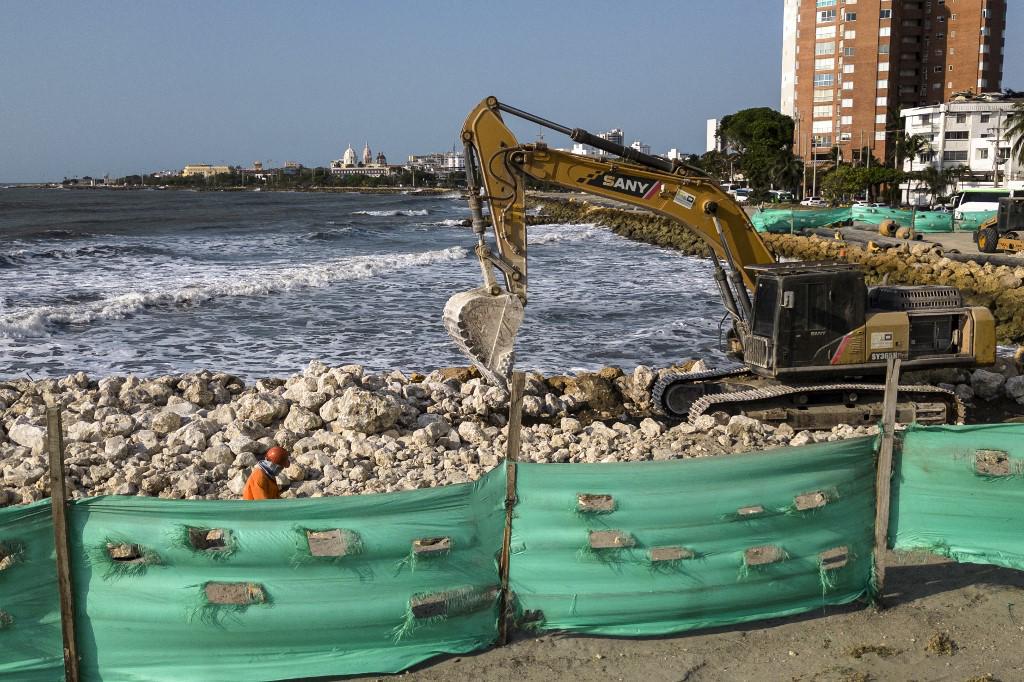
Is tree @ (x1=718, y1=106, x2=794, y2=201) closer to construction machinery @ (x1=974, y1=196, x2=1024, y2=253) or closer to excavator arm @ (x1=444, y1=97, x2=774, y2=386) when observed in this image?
construction machinery @ (x1=974, y1=196, x2=1024, y2=253)

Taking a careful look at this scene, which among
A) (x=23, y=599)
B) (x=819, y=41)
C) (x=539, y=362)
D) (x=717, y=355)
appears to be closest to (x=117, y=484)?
(x=23, y=599)

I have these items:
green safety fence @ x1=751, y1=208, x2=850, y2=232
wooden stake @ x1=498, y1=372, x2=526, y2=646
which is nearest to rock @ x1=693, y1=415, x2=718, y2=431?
wooden stake @ x1=498, y1=372, x2=526, y2=646

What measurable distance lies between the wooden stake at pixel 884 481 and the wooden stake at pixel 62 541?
460 centimetres

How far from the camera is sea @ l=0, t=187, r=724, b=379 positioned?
58.5 ft

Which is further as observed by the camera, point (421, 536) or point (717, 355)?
point (717, 355)

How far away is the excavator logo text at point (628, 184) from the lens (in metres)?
11.7

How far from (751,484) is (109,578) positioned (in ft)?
11.6

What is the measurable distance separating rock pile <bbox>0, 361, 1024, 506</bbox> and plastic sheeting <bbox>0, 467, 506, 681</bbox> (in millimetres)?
3395

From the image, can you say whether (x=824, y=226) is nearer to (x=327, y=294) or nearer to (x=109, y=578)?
(x=327, y=294)

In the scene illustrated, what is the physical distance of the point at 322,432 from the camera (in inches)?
413

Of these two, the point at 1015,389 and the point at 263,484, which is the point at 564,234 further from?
the point at 263,484

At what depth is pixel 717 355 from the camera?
18125 mm

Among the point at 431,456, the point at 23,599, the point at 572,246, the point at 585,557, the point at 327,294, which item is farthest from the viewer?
the point at 572,246

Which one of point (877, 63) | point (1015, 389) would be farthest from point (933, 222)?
point (877, 63)
